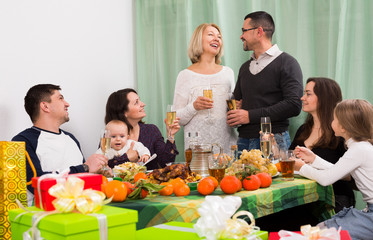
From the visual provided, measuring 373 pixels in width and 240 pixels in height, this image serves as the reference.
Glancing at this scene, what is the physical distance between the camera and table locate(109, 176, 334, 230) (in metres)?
1.46

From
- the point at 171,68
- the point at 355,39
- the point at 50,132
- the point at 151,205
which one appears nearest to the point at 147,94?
the point at 171,68

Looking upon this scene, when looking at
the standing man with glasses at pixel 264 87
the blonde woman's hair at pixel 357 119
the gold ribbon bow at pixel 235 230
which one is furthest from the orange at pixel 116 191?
the standing man with glasses at pixel 264 87

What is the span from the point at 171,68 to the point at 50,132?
1.66m

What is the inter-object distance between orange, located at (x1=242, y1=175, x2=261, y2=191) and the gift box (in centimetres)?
89

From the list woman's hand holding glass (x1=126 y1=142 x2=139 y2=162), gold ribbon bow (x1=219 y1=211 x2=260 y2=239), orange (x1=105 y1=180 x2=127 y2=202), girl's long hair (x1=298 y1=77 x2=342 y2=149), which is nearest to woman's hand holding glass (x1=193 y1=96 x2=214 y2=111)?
woman's hand holding glass (x1=126 y1=142 x2=139 y2=162)

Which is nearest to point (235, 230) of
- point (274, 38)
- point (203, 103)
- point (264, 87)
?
point (203, 103)

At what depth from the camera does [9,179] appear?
1.17m

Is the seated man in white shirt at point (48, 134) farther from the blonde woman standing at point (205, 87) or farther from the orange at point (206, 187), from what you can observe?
the orange at point (206, 187)

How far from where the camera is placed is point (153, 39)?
4.30 metres

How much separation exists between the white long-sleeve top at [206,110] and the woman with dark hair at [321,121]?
2.04ft

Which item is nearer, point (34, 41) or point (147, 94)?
point (34, 41)

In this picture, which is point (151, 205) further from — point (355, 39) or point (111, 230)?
point (355, 39)

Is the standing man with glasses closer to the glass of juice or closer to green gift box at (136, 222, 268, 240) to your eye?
the glass of juice

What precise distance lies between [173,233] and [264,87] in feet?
7.78
